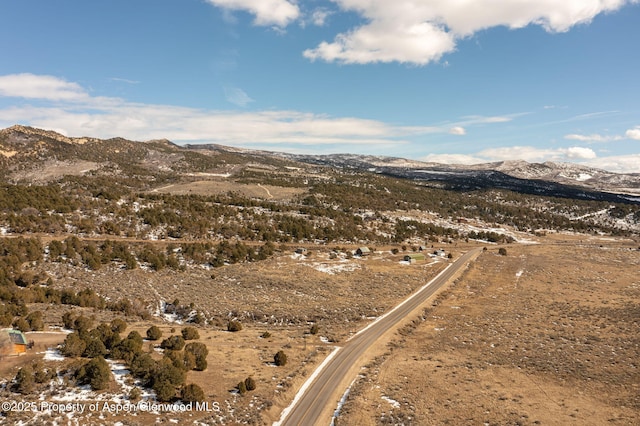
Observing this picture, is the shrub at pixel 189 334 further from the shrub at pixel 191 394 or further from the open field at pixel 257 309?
the shrub at pixel 191 394

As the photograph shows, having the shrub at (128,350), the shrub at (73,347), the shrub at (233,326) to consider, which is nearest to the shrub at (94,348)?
the shrub at (73,347)

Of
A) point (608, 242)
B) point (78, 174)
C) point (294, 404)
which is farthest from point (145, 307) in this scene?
point (608, 242)

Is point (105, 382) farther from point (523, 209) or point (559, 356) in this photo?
point (523, 209)

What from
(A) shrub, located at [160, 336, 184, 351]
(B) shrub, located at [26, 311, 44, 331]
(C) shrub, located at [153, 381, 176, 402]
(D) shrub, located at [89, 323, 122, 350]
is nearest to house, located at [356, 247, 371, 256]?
(A) shrub, located at [160, 336, 184, 351]

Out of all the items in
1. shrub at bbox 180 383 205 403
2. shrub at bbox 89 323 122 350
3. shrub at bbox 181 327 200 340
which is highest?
shrub at bbox 89 323 122 350

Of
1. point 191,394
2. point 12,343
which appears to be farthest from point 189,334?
point 12,343

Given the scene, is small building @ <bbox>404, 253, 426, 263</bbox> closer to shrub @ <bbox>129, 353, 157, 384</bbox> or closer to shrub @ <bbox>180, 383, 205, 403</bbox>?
shrub @ <bbox>180, 383, 205, 403</bbox>
